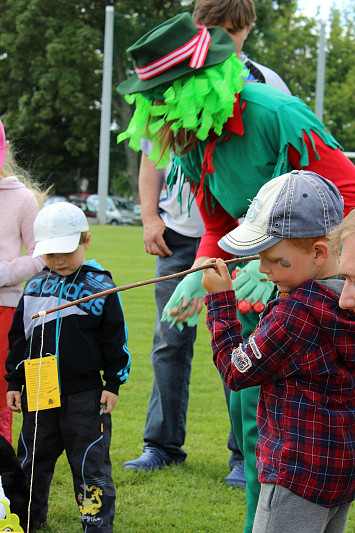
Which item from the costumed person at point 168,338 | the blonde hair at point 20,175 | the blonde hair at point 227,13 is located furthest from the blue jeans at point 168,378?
the blonde hair at point 227,13

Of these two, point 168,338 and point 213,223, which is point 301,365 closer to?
point 213,223

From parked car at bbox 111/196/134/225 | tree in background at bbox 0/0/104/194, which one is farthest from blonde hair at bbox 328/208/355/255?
parked car at bbox 111/196/134/225

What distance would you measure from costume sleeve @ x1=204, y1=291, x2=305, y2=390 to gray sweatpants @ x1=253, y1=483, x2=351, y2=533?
30 cm

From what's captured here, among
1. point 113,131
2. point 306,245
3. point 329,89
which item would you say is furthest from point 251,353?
point 329,89

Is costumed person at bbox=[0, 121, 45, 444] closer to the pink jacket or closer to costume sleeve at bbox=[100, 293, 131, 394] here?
the pink jacket

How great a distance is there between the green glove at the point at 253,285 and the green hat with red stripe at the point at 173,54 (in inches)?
27.6

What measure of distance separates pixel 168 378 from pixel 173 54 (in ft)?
6.55

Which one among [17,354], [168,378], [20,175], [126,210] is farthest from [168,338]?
[126,210]

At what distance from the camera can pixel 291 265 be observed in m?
2.07

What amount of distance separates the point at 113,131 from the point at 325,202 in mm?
35433

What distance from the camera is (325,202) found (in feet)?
6.81

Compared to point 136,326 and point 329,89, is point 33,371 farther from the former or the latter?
point 329,89

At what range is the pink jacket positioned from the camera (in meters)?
3.48

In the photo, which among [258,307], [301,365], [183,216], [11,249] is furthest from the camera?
[183,216]
